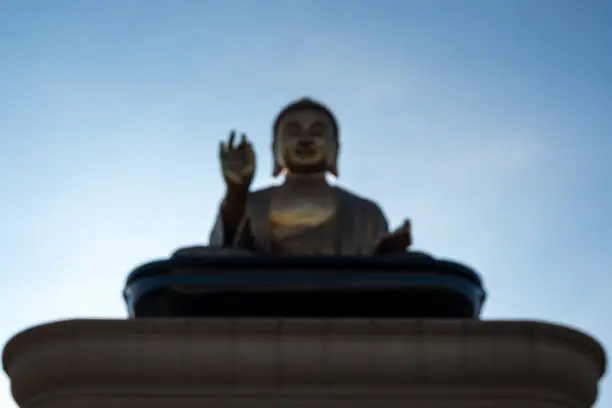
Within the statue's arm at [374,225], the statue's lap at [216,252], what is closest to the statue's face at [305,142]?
the statue's arm at [374,225]

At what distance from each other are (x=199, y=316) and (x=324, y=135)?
2.52 metres

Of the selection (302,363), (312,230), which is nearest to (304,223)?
(312,230)

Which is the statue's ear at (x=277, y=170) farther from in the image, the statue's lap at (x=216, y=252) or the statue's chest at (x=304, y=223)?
the statue's lap at (x=216, y=252)

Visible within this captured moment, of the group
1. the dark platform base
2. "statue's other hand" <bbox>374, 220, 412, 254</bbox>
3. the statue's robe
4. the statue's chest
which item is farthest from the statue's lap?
the statue's chest

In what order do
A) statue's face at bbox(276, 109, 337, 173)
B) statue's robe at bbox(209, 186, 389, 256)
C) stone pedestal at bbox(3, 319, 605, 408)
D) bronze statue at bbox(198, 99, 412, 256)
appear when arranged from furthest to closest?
1. statue's face at bbox(276, 109, 337, 173)
2. statue's robe at bbox(209, 186, 389, 256)
3. bronze statue at bbox(198, 99, 412, 256)
4. stone pedestal at bbox(3, 319, 605, 408)

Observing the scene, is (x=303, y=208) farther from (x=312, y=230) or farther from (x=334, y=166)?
(x=334, y=166)

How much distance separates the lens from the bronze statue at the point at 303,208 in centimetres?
751

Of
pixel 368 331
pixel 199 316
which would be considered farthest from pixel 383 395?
pixel 199 316

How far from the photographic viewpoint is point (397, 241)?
23.2ft

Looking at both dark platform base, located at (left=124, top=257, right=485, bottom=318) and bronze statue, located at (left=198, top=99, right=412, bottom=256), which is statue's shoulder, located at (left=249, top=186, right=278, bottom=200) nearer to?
bronze statue, located at (left=198, top=99, right=412, bottom=256)

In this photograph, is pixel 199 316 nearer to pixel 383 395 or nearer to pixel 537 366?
pixel 383 395

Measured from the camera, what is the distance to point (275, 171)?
28.5 feet

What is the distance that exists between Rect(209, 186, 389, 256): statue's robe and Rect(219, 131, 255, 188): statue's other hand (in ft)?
2.62

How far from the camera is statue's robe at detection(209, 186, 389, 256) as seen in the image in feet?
26.2
